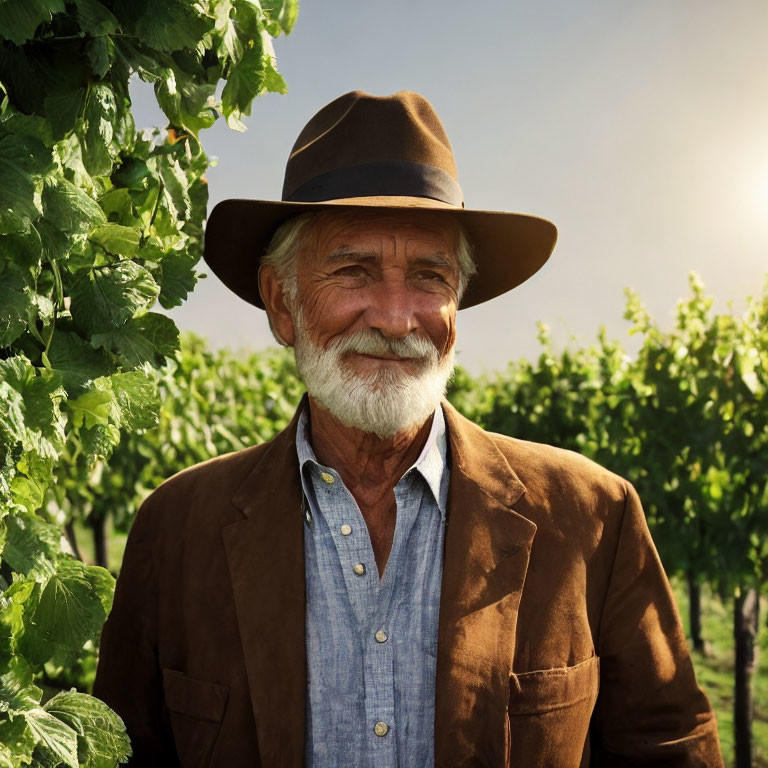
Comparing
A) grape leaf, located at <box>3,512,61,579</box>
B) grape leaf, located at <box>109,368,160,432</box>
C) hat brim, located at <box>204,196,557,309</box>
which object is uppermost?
hat brim, located at <box>204,196,557,309</box>

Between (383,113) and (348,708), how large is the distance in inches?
62.5

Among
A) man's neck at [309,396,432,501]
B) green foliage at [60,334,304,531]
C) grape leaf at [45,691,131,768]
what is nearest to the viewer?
grape leaf at [45,691,131,768]

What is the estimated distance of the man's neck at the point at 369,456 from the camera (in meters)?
2.38

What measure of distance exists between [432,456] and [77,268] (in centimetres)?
113

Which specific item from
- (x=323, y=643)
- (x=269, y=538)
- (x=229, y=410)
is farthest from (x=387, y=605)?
(x=229, y=410)

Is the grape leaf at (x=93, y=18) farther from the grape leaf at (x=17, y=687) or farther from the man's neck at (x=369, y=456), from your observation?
the man's neck at (x=369, y=456)

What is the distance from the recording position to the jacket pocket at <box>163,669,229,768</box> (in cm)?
211

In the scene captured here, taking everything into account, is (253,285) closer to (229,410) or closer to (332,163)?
(332,163)

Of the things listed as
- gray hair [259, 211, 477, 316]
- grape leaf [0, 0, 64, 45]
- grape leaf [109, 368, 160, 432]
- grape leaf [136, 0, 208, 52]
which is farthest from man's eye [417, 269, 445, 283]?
grape leaf [0, 0, 64, 45]

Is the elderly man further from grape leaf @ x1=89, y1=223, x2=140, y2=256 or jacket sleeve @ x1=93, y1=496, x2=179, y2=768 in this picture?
grape leaf @ x1=89, y1=223, x2=140, y2=256

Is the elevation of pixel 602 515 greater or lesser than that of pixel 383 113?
lesser

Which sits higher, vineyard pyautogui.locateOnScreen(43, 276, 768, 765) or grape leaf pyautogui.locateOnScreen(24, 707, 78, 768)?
vineyard pyautogui.locateOnScreen(43, 276, 768, 765)

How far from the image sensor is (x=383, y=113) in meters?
2.38

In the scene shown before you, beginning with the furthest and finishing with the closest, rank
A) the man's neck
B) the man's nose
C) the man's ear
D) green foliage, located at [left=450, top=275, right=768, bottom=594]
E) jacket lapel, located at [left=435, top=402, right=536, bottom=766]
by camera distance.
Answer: green foliage, located at [left=450, top=275, right=768, bottom=594], the man's ear, the man's neck, the man's nose, jacket lapel, located at [left=435, top=402, right=536, bottom=766]
